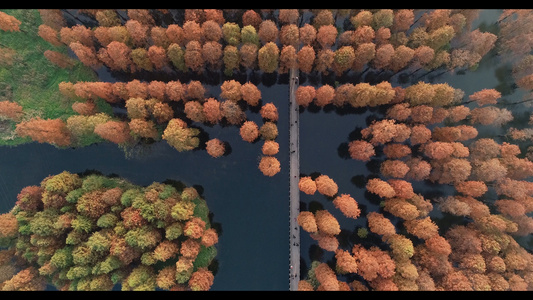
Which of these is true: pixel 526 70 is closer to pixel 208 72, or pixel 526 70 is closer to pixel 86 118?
pixel 208 72

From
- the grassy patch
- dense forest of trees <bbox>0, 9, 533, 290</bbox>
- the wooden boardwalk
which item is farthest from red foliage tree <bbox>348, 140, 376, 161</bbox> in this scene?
the grassy patch

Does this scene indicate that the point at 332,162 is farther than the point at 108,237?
Yes

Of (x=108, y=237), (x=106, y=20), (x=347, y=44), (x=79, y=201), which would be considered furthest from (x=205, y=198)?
(x=347, y=44)

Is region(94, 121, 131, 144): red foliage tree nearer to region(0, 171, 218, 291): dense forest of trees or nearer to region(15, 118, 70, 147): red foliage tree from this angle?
region(15, 118, 70, 147): red foliage tree

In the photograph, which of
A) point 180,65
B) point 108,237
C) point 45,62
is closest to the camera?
point 108,237

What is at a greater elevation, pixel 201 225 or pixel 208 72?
pixel 208 72

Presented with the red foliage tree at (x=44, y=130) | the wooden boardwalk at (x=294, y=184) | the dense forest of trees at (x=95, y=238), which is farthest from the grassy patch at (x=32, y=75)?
→ the wooden boardwalk at (x=294, y=184)
